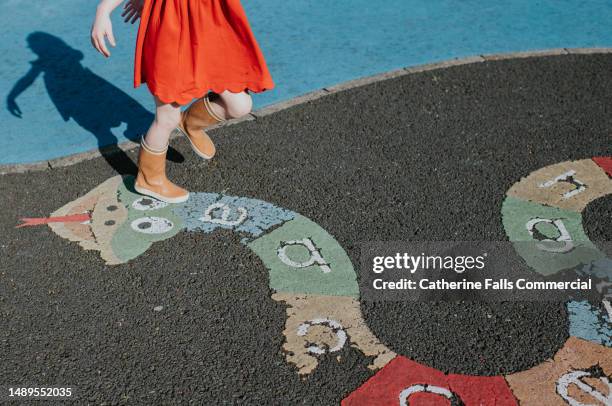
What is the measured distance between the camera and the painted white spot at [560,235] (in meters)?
4.50

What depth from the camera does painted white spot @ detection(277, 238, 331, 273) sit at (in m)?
4.37

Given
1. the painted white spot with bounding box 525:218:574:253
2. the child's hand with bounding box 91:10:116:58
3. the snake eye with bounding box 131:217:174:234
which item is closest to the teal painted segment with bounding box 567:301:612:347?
the painted white spot with bounding box 525:218:574:253

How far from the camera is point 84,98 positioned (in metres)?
6.50

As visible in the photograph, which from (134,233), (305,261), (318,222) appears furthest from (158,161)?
(305,261)

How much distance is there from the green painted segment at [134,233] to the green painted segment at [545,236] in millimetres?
2052

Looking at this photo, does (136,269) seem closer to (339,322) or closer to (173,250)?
(173,250)

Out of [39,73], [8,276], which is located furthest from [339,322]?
[39,73]

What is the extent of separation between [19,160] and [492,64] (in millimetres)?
4126

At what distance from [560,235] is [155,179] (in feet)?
8.31

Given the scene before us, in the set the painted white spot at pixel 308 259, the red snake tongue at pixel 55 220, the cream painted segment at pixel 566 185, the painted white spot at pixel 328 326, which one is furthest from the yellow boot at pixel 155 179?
the cream painted segment at pixel 566 185

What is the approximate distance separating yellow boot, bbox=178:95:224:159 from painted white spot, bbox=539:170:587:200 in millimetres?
2237

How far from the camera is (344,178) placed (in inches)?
205

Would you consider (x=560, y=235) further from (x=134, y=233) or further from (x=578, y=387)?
(x=134, y=233)

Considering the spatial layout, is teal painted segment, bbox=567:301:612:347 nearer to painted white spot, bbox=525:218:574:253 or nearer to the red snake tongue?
painted white spot, bbox=525:218:574:253
